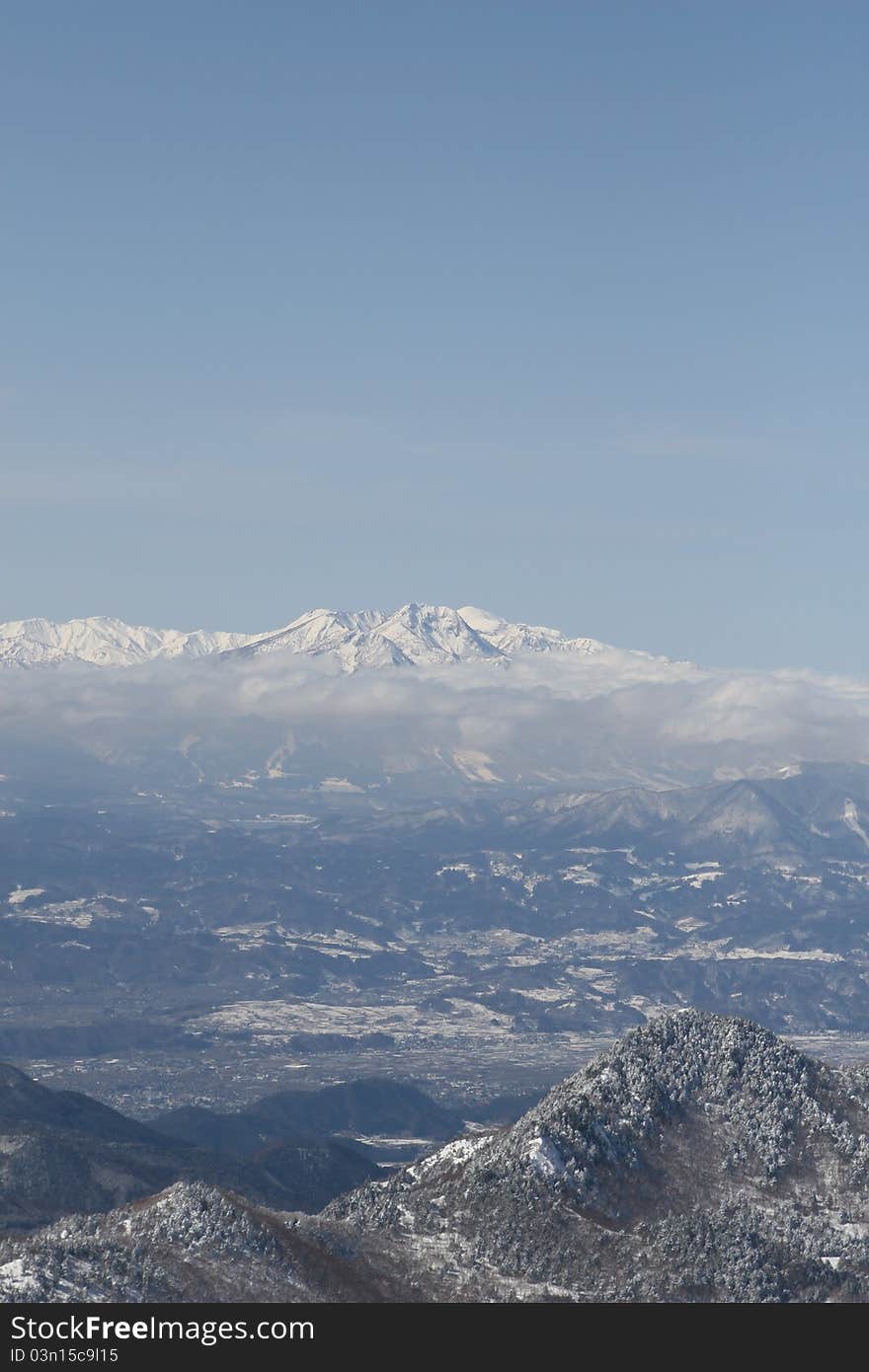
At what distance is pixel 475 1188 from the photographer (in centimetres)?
19625

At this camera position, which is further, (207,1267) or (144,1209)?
(144,1209)

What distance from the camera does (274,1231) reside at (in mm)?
172875

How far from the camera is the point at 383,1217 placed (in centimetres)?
19275
